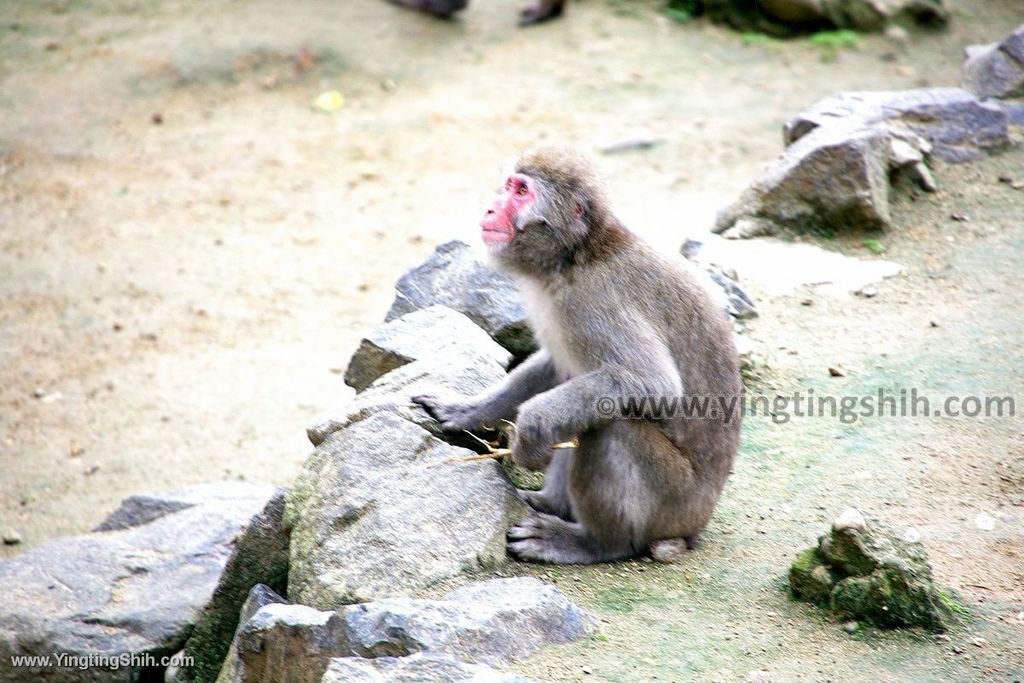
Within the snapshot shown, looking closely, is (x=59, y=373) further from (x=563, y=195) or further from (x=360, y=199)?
(x=563, y=195)

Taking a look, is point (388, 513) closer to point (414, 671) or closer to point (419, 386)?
point (419, 386)

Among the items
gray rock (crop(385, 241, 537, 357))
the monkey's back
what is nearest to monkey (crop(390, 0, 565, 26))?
gray rock (crop(385, 241, 537, 357))

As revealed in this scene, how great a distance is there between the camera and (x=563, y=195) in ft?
16.4

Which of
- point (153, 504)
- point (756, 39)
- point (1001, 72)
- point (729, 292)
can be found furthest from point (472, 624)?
point (756, 39)

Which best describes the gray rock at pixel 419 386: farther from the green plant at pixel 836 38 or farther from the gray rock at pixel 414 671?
the green plant at pixel 836 38

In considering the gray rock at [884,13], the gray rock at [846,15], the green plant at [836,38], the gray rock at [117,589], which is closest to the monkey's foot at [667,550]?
the gray rock at [117,589]

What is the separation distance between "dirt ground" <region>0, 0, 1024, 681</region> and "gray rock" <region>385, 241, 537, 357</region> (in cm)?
148

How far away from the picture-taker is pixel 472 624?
13.6 feet

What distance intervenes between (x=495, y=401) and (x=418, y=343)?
2.88 ft

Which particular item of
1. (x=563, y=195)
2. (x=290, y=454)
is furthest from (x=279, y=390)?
(x=563, y=195)

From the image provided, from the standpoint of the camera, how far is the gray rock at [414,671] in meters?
3.74

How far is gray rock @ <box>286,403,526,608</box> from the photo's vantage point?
15.4ft

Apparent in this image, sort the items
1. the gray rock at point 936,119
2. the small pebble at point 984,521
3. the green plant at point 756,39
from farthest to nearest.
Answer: the green plant at point 756,39 < the gray rock at point 936,119 < the small pebble at point 984,521

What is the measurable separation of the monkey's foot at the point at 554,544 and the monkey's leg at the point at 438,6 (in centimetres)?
1149
